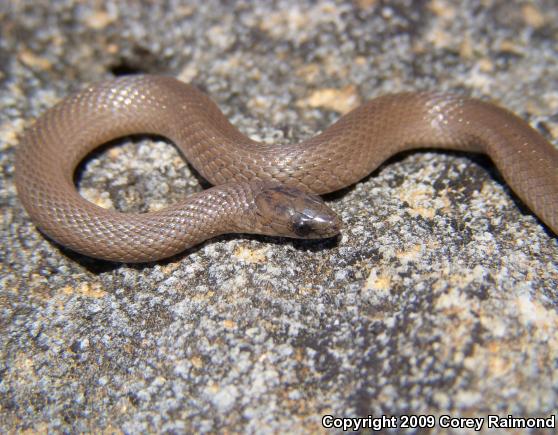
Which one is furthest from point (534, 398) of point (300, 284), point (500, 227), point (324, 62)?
point (324, 62)

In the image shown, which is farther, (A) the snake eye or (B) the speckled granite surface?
(A) the snake eye

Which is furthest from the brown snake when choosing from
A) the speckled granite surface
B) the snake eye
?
the speckled granite surface

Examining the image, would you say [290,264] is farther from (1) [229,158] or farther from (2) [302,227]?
(1) [229,158]

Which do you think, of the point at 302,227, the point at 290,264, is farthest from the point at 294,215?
the point at 290,264

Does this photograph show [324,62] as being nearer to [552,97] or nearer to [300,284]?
[552,97]

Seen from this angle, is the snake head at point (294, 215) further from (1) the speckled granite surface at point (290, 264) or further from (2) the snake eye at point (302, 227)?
(1) the speckled granite surface at point (290, 264)

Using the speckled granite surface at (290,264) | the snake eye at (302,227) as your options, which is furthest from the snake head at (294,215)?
the speckled granite surface at (290,264)

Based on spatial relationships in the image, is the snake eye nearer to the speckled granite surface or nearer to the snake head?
the snake head
